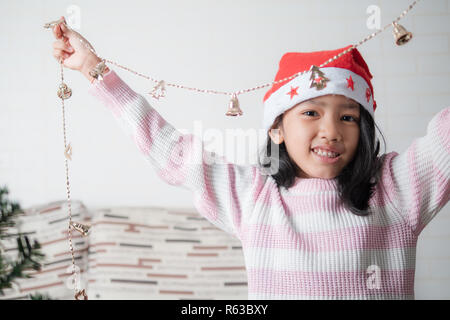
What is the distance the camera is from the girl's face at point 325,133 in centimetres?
80

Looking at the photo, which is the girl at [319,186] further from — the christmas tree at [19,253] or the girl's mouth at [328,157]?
the christmas tree at [19,253]

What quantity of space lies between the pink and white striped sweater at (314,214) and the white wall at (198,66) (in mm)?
597

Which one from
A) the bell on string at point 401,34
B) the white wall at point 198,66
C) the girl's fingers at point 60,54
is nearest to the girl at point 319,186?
the girl's fingers at point 60,54

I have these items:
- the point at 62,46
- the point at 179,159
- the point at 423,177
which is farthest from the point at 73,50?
the point at 423,177

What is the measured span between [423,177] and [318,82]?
0.26 m

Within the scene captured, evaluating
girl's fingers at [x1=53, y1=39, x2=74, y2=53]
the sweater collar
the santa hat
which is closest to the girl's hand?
girl's fingers at [x1=53, y1=39, x2=74, y2=53]

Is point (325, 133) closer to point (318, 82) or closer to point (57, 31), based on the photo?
point (318, 82)

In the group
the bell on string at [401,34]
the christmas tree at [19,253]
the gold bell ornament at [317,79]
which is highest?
the bell on string at [401,34]

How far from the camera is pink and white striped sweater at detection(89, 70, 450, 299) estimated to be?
0.77 m

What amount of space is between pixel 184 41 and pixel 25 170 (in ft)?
2.38

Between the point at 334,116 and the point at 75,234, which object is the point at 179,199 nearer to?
the point at 75,234

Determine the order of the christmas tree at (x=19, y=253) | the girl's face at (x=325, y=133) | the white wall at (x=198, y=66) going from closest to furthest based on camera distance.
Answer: the girl's face at (x=325, y=133), the christmas tree at (x=19, y=253), the white wall at (x=198, y=66)

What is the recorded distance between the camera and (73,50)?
834mm

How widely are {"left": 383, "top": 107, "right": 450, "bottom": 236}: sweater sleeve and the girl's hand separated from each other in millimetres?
626
